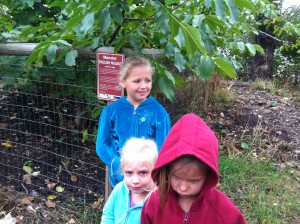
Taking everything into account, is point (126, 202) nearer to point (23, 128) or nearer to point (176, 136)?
point (176, 136)

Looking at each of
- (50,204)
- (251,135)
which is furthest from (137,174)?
(251,135)

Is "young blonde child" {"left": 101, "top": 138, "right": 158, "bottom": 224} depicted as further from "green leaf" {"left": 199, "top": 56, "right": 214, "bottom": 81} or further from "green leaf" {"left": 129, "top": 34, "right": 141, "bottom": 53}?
"green leaf" {"left": 129, "top": 34, "right": 141, "bottom": 53}

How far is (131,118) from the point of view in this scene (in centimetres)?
210

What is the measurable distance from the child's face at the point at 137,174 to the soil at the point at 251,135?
143 cm

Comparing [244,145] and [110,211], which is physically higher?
[110,211]

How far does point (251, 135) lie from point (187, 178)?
345 cm

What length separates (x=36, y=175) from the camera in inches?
132

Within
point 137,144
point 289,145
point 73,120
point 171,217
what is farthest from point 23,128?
point 289,145

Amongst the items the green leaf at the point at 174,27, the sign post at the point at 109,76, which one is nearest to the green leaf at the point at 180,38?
the green leaf at the point at 174,27

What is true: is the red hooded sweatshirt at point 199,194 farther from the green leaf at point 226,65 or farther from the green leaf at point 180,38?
the green leaf at point 226,65

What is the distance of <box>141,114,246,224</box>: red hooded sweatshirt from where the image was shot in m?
1.26

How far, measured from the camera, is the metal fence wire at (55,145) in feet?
10.3

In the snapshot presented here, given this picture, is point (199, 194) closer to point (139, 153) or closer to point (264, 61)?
point (139, 153)

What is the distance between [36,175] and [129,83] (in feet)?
6.02
